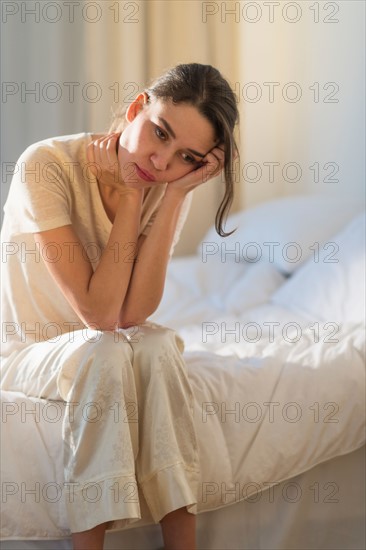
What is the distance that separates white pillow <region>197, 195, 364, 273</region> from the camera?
8.14 feet

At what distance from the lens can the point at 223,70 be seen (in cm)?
312

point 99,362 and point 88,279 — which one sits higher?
point 88,279

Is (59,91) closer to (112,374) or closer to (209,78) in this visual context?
(209,78)

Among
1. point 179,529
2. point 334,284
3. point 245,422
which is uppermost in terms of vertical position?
point 334,284

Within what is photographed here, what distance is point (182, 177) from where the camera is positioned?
1.60m

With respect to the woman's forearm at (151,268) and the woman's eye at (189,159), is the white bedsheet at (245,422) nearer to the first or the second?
the woman's forearm at (151,268)

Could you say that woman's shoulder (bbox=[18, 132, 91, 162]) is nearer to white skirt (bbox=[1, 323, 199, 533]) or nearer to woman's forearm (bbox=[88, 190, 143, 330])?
woman's forearm (bbox=[88, 190, 143, 330])

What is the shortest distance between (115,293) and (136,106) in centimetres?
38

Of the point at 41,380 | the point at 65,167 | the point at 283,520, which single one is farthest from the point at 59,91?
the point at 283,520

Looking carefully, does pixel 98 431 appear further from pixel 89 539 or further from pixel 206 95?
pixel 206 95

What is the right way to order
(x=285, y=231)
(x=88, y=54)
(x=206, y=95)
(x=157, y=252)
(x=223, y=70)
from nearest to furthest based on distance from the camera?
(x=206, y=95) < (x=157, y=252) < (x=285, y=231) < (x=88, y=54) < (x=223, y=70)

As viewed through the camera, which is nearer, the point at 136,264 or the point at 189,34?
the point at 136,264

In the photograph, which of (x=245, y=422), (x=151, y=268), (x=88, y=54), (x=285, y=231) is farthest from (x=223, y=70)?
(x=245, y=422)

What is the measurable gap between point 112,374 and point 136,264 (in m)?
0.30
